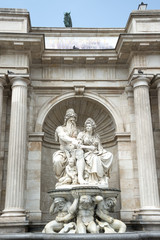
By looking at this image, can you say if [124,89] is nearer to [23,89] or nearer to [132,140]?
[132,140]

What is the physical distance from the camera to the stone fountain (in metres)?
7.14

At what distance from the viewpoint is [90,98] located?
1128 centimetres

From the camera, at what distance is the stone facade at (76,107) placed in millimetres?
9352

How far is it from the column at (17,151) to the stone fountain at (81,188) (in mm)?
1198

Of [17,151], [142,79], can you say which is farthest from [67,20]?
[17,151]

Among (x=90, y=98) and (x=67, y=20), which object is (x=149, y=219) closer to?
(x=90, y=98)

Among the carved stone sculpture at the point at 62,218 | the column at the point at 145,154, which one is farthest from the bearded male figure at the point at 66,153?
the column at the point at 145,154

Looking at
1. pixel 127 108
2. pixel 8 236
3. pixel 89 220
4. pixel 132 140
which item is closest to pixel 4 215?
pixel 8 236

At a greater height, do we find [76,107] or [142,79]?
[142,79]

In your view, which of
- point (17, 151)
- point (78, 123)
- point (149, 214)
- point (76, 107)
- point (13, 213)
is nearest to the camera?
point (13, 213)

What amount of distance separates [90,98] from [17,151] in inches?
136

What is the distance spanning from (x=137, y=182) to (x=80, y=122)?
132 inches

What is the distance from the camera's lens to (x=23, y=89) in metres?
10.0

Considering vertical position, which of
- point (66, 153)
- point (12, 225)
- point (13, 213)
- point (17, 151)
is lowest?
point (12, 225)
